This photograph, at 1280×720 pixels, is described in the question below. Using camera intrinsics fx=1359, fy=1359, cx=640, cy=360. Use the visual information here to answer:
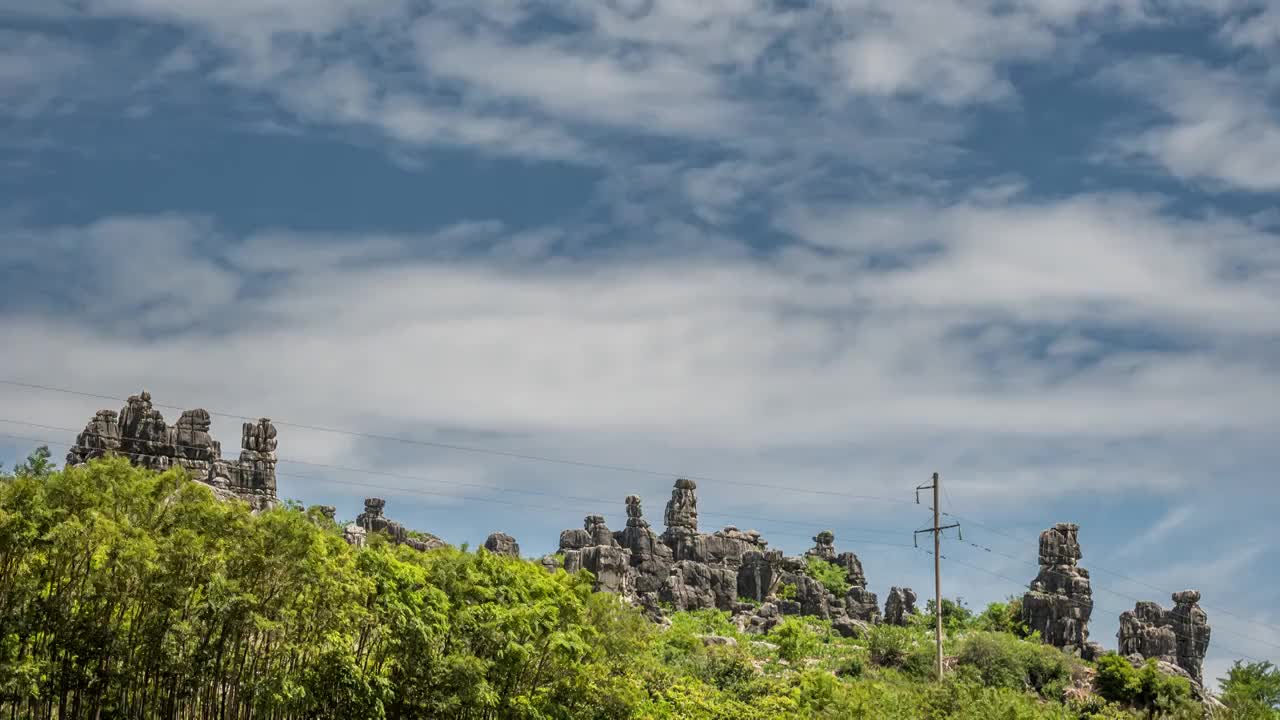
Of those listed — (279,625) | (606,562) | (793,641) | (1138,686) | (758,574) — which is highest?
(758,574)

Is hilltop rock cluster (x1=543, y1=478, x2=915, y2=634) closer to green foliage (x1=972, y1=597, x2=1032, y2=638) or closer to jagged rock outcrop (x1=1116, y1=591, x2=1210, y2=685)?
green foliage (x1=972, y1=597, x2=1032, y2=638)

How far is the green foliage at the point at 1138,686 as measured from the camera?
5541cm

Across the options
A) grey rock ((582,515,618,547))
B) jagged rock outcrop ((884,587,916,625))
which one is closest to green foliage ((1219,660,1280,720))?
jagged rock outcrop ((884,587,916,625))

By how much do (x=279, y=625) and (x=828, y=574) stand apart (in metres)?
62.3

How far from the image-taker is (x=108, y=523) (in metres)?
22.7

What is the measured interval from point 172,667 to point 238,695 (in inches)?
72.6

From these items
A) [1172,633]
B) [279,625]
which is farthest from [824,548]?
[279,625]

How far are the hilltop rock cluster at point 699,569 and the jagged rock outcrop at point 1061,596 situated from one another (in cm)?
733

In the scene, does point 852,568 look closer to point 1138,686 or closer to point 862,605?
point 862,605

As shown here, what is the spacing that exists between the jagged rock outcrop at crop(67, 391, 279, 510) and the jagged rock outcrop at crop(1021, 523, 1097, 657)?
40.4 m

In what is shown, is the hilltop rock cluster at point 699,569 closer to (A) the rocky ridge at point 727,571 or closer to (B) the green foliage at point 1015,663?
(A) the rocky ridge at point 727,571

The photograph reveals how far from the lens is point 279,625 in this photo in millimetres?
24938

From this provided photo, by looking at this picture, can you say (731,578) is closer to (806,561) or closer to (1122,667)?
(806,561)

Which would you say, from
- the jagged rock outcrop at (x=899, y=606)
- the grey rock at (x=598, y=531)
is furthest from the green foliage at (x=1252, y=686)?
the grey rock at (x=598, y=531)
